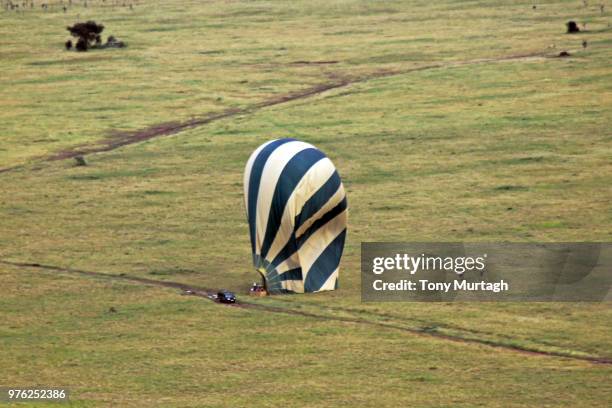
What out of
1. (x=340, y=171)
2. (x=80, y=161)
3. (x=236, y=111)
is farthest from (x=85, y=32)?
(x=340, y=171)

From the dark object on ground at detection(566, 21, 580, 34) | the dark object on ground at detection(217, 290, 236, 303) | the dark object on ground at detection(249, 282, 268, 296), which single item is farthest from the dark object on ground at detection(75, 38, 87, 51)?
the dark object on ground at detection(217, 290, 236, 303)

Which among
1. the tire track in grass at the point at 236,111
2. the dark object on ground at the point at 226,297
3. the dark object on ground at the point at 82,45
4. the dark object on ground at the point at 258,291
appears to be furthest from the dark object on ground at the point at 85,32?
the dark object on ground at the point at 226,297

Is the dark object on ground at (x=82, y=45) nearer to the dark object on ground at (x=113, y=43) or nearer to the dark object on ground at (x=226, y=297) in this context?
the dark object on ground at (x=113, y=43)

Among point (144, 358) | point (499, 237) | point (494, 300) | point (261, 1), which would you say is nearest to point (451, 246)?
point (499, 237)

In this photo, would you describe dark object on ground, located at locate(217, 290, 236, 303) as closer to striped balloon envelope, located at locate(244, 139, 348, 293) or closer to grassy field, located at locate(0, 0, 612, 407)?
grassy field, located at locate(0, 0, 612, 407)

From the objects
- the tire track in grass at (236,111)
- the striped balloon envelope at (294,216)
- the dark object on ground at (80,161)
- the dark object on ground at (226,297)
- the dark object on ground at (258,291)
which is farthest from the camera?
the tire track in grass at (236,111)

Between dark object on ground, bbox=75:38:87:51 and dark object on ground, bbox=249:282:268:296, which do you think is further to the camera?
→ dark object on ground, bbox=75:38:87:51

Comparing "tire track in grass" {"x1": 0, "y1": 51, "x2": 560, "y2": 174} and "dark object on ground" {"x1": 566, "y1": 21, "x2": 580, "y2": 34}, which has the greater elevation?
"dark object on ground" {"x1": 566, "y1": 21, "x2": 580, "y2": 34}
